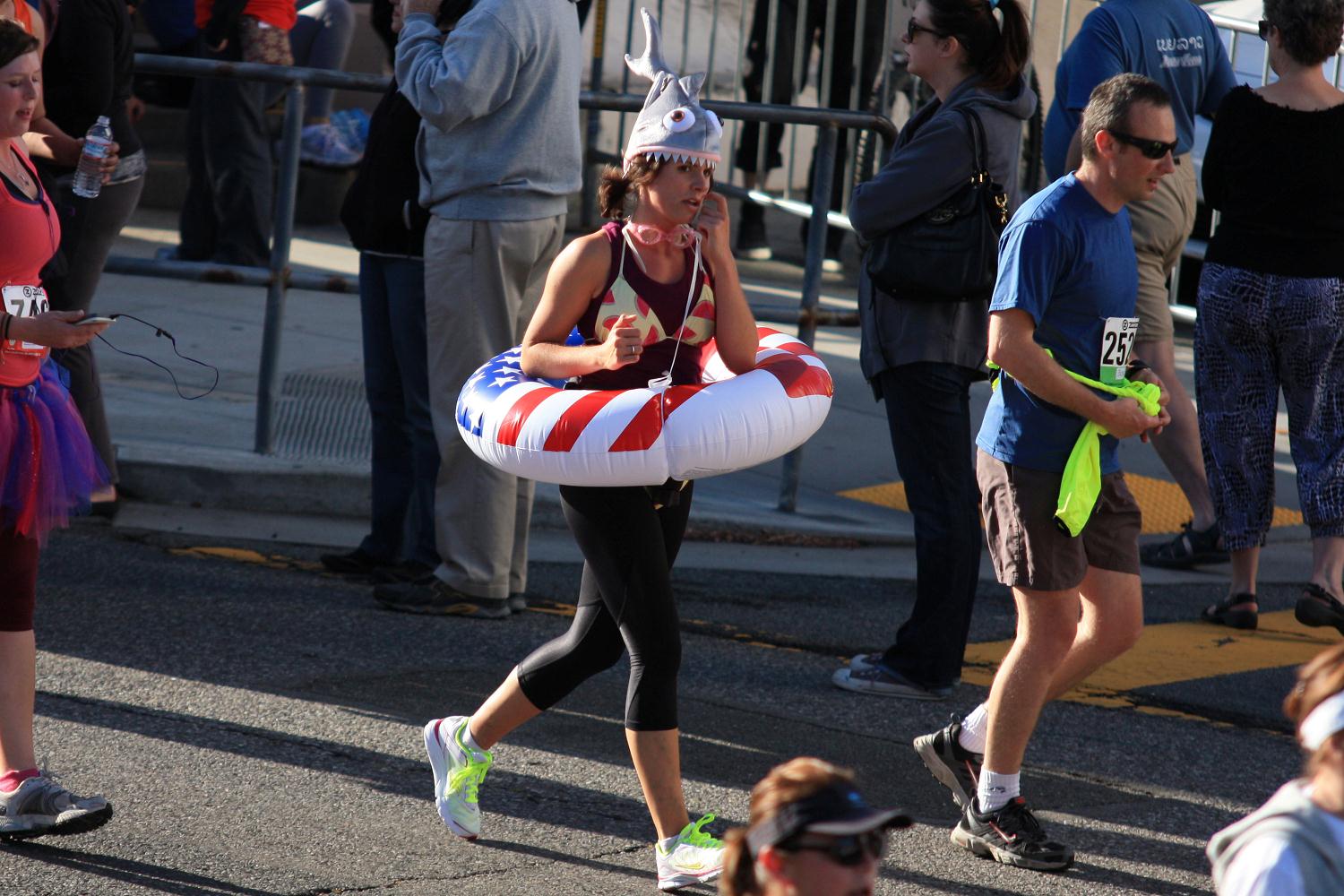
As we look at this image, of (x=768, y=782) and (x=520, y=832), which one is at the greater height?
(x=768, y=782)

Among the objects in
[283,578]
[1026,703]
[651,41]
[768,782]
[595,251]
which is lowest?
[283,578]

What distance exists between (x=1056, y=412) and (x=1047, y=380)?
0.41ft

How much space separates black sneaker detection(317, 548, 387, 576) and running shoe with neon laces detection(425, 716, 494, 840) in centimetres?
240

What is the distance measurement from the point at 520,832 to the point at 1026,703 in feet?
4.11

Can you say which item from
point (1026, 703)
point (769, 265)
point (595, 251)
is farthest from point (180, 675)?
point (769, 265)

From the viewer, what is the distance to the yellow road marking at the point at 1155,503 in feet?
27.1

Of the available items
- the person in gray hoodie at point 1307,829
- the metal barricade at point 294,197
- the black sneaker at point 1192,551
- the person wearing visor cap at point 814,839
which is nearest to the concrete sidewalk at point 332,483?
the black sneaker at point 1192,551

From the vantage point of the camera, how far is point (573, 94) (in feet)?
20.3

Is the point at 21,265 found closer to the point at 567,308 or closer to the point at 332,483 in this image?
the point at 567,308

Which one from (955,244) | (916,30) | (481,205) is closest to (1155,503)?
(955,244)

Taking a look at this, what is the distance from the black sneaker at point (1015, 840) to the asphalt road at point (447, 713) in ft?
0.13

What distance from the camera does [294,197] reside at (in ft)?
24.9

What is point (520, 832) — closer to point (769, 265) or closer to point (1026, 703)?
point (1026, 703)

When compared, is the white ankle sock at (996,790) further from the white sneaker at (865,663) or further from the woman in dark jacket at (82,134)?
the woman in dark jacket at (82,134)
